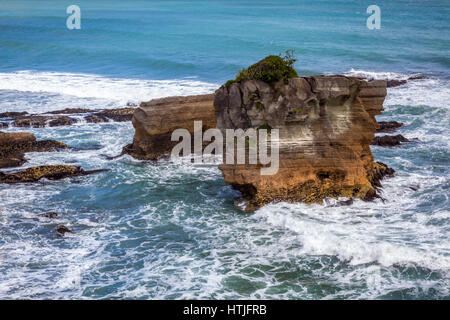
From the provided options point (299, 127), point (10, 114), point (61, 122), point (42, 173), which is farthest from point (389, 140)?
point (10, 114)

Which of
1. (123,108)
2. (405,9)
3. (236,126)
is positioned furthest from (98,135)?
(405,9)

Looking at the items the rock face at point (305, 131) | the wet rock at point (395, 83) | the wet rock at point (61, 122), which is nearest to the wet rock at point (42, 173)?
the rock face at point (305, 131)

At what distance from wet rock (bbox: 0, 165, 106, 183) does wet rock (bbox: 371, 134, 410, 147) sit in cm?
1228

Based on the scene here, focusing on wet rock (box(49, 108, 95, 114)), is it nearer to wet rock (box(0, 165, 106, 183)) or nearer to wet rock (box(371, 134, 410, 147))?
wet rock (box(0, 165, 106, 183))

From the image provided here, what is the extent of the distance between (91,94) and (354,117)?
1034 inches

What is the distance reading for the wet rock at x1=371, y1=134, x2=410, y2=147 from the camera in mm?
24641

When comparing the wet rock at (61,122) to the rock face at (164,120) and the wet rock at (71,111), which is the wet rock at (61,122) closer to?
the wet rock at (71,111)

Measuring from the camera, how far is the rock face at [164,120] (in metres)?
22.5

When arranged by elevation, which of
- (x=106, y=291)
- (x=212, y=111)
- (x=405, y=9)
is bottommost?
(x=106, y=291)

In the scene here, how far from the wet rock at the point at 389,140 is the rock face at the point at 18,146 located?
46.4 feet

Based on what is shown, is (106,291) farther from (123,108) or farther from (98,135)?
(123,108)

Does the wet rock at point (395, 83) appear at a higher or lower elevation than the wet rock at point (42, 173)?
higher

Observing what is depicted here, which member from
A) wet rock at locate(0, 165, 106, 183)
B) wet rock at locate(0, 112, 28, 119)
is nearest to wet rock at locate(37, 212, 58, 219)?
wet rock at locate(0, 165, 106, 183)
